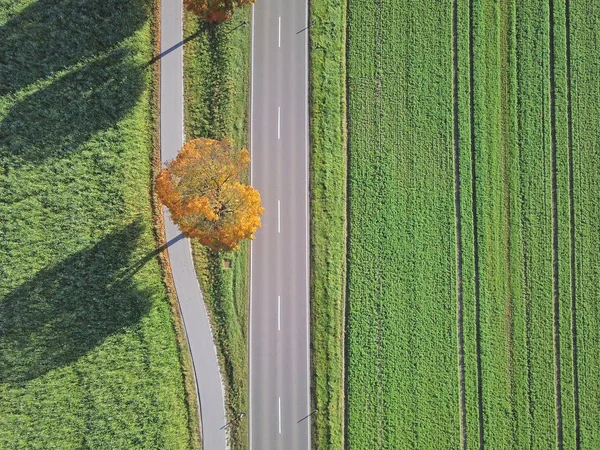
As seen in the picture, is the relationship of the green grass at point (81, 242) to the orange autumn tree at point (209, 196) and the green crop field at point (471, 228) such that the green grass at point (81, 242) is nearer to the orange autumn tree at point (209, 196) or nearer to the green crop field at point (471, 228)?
the orange autumn tree at point (209, 196)

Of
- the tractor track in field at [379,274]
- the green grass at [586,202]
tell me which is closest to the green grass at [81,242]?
the tractor track in field at [379,274]

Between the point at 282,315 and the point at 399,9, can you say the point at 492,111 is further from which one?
the point at 282,315

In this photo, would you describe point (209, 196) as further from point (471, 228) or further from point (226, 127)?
point (471, 228)

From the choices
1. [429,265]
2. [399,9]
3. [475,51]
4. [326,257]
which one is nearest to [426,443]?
[429,265]

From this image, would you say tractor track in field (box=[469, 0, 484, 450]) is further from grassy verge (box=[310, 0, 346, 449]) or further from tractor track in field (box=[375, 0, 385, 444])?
grassy verge (box=[310, 0, 346, 449])

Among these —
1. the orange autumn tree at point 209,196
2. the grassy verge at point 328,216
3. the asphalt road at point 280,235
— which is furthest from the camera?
the grassy verge at point 328,216

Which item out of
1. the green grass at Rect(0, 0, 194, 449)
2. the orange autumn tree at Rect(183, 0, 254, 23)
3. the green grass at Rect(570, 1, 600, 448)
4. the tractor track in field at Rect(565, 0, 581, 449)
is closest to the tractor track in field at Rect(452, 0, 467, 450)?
the tractor track in field at Rect(565, 0, 581, 449)
